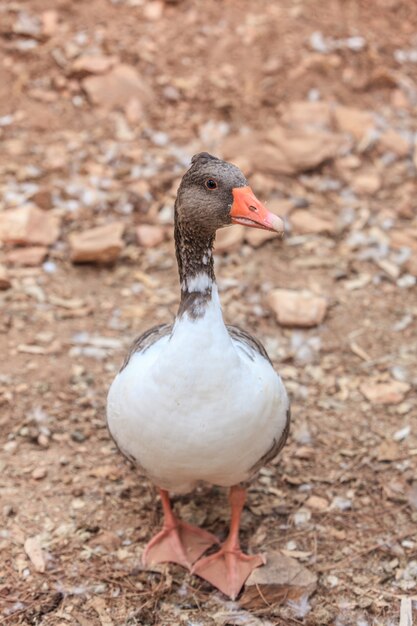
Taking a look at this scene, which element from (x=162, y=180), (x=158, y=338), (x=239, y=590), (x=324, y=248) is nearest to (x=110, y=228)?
(x=162, y=180)

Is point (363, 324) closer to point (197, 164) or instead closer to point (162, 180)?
point (162, 180)

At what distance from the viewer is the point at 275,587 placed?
141 inches

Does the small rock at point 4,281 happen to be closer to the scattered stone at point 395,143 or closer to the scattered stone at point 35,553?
the scattered stone at point 35,553

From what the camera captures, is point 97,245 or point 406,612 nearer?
point 406,612

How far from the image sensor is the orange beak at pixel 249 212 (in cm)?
313

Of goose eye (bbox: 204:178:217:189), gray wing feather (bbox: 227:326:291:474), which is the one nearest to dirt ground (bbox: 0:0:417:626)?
gray wing feather (bbox: 227:326:291:474)

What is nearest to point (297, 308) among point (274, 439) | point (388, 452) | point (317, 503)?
point (388, 452)

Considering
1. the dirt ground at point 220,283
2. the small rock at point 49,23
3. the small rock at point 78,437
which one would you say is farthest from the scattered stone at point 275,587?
the small rock at point 49,23

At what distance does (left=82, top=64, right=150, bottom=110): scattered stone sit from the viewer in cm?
705

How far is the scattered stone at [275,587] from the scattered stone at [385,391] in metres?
1.45

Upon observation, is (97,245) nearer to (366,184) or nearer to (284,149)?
(284,149)

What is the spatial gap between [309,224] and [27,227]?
6.99 feet

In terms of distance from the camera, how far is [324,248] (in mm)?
6145

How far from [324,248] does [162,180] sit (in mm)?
1413
